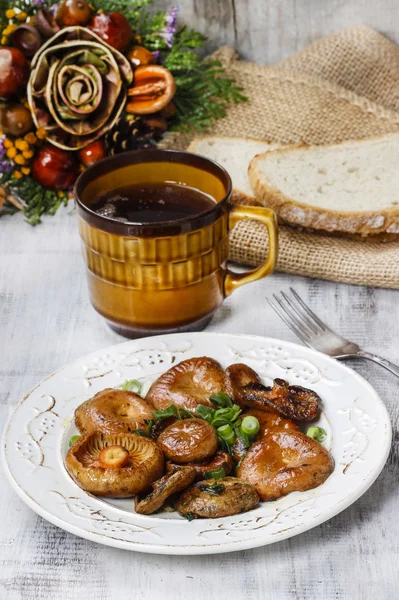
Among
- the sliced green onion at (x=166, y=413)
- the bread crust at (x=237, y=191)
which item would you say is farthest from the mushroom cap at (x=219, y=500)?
the bread crust at (x=237, y=191)

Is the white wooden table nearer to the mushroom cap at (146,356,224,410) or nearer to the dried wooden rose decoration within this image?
the mushroom cap at (146,356,224,410)

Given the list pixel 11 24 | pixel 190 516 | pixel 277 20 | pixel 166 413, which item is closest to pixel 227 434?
pixel 166 413

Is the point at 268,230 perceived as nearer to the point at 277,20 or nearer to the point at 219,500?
the point at 219,500

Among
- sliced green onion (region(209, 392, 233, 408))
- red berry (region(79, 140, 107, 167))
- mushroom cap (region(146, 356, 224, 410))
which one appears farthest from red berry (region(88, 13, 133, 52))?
sliced green onion (region(209, 392, 233, 408))

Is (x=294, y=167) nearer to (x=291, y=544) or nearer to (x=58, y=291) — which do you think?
(x=58, y=291)

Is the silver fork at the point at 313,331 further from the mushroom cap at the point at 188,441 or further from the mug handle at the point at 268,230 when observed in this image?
the mushroom cap at the point at 188,441
